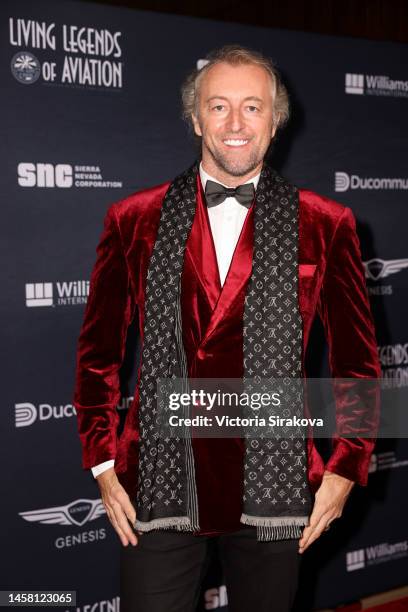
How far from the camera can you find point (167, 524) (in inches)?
64.4

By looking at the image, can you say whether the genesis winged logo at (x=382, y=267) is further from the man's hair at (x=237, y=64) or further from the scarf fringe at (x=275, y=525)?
the scarf fringe at (x=275, y=525)

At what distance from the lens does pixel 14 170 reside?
247cm

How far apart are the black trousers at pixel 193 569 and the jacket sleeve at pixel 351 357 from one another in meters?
0.27

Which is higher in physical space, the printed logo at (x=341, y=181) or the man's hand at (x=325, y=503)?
the printed logo at (x=341, y=181)

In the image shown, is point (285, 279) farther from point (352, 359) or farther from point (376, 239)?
point (376, 239)

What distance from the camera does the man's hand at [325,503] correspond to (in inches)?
66.2

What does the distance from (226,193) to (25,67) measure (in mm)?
1163

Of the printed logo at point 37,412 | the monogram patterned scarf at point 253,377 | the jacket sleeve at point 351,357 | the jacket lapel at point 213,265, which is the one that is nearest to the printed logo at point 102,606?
the printed logo at point 37,412

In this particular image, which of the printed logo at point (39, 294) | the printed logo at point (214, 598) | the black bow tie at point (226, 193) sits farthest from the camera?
the printed logo at point (214, 598)

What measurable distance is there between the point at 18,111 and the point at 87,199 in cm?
41

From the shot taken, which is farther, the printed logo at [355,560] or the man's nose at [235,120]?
the printed logo at [355,560]

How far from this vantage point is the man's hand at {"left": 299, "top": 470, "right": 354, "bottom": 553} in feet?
5.52

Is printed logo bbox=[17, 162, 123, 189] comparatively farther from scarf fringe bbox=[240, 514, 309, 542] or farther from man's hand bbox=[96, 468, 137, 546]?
scarf fringe bbox=[240, 514, 309, 542]

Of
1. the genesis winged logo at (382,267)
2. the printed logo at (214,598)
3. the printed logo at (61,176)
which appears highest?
the printed logo at (61,176)
